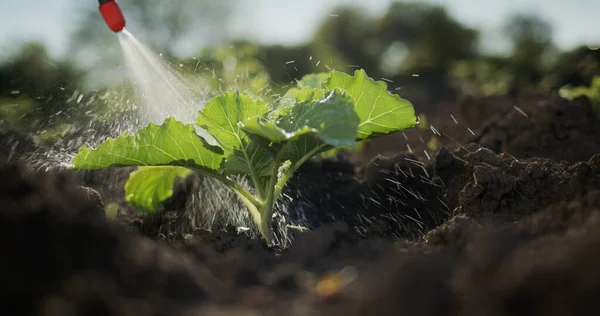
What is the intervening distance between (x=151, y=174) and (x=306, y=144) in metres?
1.07

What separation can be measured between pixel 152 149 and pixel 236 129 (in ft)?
1.50

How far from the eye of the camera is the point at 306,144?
3.13 metres

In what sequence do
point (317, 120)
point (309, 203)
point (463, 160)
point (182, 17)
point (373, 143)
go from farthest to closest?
point (182, 17) → point (373, 143) → point (309, 203) → point (463, 160) → point (317, 120)

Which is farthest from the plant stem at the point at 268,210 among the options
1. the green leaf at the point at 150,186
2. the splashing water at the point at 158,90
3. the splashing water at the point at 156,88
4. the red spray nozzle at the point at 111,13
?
the red spray nozzle at the point at 111,13

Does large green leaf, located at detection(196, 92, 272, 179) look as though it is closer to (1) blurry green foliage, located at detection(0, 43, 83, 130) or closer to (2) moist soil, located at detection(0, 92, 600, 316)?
(2) moist soil, located at detection(0, 92, 600, 316)

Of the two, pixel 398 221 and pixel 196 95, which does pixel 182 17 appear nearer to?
pixel 196 95

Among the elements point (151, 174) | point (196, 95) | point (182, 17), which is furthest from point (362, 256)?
point (182, 17)

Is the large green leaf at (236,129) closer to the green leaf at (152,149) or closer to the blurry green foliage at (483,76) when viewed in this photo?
the green leaf at (152,149)

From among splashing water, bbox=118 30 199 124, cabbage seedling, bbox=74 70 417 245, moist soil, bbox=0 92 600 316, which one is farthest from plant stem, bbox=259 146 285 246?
splashing water, bbox=118 30 199 124

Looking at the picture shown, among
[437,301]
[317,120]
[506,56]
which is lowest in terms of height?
[506,56]

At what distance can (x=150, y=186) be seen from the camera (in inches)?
145

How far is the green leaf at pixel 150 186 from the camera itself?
11.9 feet

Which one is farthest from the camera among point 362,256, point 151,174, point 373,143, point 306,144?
point 373,143

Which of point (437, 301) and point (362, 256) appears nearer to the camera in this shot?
point (437, 301)
